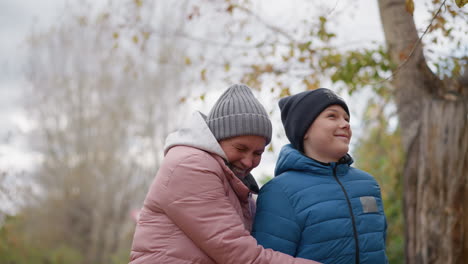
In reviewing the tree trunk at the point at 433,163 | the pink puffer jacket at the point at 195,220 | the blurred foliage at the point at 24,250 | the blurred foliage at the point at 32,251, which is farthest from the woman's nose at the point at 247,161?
the blurred foliage at the point at 32,251

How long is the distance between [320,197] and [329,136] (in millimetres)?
341

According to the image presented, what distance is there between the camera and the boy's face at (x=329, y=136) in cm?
250

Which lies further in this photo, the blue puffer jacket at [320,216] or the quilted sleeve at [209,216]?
the blue puffer jacket at [320,216]

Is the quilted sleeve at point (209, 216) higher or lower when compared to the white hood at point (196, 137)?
lower

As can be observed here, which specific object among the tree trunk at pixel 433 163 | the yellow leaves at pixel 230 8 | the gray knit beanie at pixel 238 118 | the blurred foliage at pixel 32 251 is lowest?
the blurred foliage at pixel 32 251

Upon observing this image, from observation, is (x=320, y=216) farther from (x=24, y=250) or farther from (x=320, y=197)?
(x=24, y=250)

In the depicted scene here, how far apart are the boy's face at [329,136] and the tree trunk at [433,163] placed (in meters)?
2.29

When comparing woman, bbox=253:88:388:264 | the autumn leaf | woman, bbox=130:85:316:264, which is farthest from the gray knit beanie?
the autumn leaf

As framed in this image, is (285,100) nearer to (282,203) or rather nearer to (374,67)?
(282,203)

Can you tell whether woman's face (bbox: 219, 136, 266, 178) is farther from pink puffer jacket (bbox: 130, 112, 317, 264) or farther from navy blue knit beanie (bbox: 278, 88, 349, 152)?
navy blue knit beanie (bbox: 278, 88, 349, 152)

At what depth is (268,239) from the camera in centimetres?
227

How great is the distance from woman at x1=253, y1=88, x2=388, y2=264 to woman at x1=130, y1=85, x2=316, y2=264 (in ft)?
0.41

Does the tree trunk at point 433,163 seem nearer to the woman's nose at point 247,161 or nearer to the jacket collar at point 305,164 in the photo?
the jacket collar at point 305,164

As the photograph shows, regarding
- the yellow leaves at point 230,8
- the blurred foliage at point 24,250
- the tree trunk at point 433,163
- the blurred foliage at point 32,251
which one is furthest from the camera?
the blurred foliage at point 32,251
